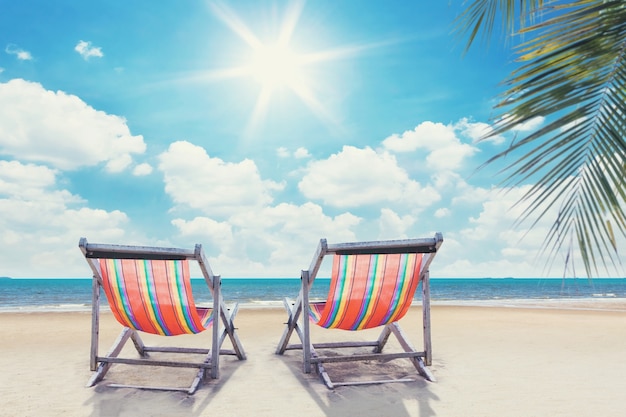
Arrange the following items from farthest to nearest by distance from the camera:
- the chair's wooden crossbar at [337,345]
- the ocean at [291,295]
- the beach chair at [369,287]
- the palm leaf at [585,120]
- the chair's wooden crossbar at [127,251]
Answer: the ocean at [291,295] < the chair's wooden crossbar at [337,345] < the beach chair at [369,287] < the chair's wooden crossbar at [127,251] < the palm leaf at [585,120]

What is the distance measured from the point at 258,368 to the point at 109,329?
4.95 meters

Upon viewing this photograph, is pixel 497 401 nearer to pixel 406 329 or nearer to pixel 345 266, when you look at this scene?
pixel 345 266

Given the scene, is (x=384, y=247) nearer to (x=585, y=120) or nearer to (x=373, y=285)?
(x=373, y=285)

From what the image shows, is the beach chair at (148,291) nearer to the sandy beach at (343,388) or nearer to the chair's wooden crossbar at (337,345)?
the sandy beach at (343,388)

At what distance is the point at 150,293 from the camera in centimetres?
382

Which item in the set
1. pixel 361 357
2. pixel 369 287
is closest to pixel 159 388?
pixel 361 357

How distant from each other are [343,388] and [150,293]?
1821 mm

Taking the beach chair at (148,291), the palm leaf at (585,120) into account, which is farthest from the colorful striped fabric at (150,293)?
the palm leaf at (585,120)

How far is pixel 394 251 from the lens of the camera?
3801 millimetres

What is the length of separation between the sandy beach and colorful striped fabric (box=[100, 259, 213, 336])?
563 millimetres

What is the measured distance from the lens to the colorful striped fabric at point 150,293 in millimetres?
3764

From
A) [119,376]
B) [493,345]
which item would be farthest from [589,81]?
[493,345]

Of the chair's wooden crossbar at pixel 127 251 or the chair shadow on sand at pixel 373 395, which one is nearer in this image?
the chair shadow on sand at pixel 373 395

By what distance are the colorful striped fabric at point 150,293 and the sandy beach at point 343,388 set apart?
563 mm
